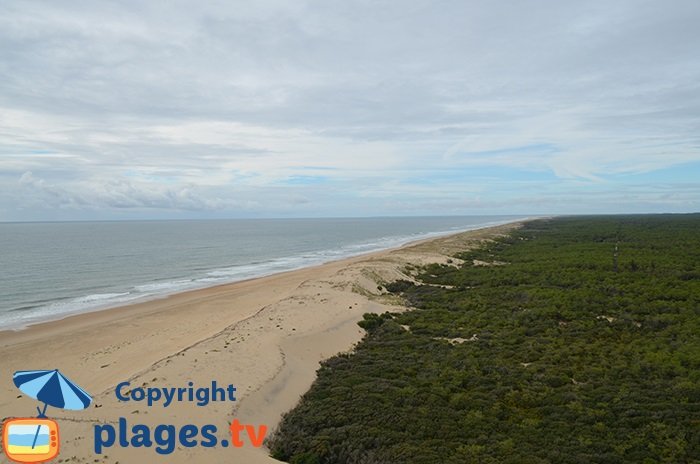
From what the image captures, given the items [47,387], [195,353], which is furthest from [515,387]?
[47,387]

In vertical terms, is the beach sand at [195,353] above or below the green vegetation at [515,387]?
above

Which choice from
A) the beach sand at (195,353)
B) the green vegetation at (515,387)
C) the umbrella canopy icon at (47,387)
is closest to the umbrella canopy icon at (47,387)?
the umbrella canopy icon at (47,387)

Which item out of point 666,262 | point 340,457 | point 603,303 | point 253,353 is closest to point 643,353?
point 603,303

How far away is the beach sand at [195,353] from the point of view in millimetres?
11281

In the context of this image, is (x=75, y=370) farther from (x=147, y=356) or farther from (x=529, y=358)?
(x=529, y=358)

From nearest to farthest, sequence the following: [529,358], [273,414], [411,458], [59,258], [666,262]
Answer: [411,458] < [273,414] < [529,358] < [666,262] < [59,258]

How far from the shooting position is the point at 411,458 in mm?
9859

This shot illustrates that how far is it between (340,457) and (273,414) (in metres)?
2.93

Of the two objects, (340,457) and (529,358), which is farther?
(529,358)

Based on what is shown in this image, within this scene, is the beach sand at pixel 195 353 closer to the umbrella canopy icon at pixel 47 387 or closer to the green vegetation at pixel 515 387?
the green vegetation at pixel 515 387

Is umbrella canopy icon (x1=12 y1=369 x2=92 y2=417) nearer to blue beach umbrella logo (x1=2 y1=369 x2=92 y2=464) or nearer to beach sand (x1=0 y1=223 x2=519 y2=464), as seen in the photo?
blue beach umbrella logo (x1=2 y1=369 x2=92 y2=464)

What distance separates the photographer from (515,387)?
1378 cm

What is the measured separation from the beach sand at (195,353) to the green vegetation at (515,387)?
3.82 feet

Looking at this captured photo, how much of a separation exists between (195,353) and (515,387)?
1073cm
